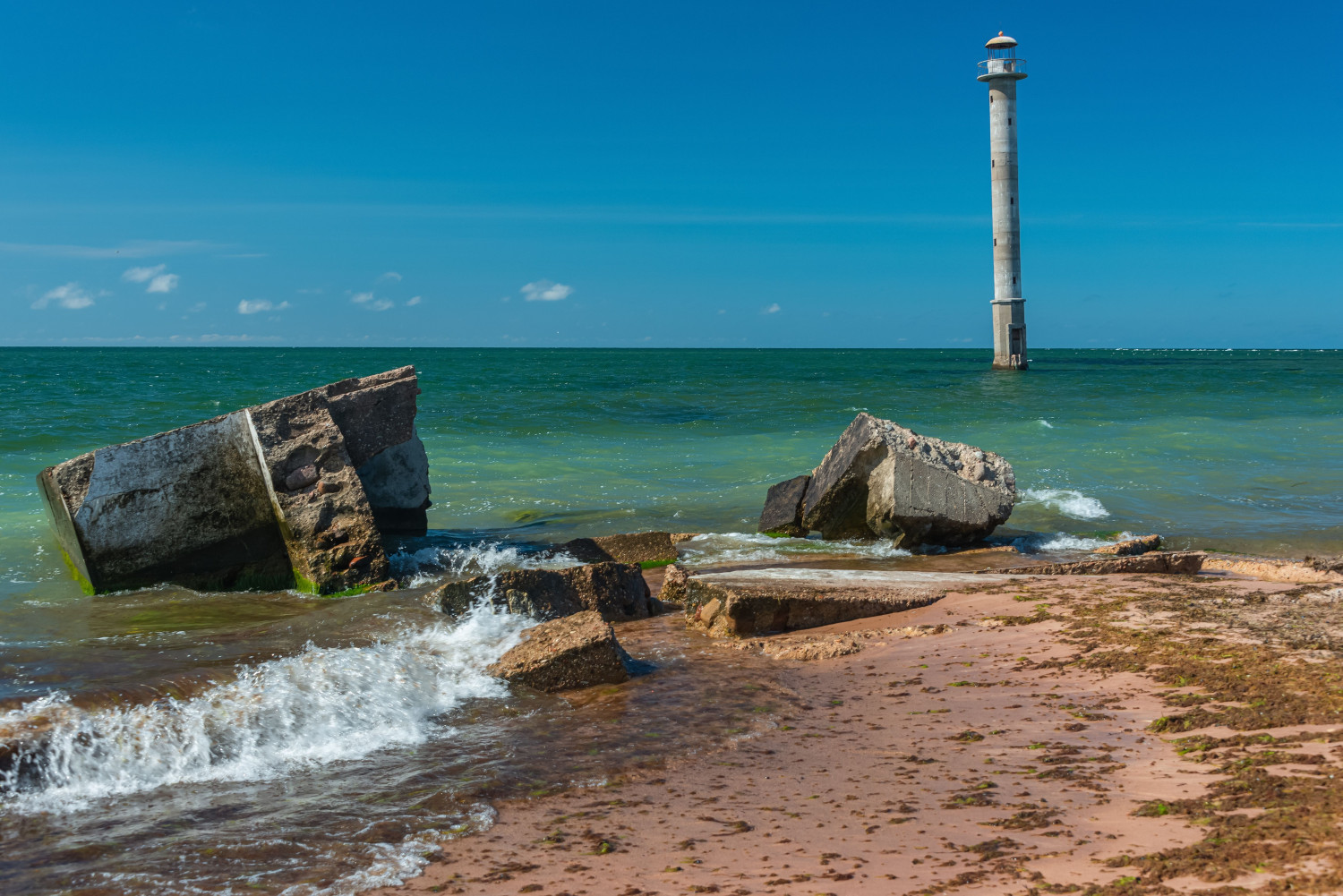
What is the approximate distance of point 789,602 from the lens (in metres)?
5.53

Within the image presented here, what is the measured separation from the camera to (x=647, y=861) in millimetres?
2707

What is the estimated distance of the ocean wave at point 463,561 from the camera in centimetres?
757

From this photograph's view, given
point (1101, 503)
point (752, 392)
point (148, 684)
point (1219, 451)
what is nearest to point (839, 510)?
point (1101, 503)

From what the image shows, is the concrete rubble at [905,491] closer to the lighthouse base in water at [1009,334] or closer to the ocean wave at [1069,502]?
the ocean wave at [1069,502]

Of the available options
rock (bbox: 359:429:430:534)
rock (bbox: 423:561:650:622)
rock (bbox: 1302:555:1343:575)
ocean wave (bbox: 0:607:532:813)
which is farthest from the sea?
rock (bbox: 1302:555:1343:575)

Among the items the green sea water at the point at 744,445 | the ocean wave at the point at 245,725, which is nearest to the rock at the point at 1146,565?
the green sea water at the point at 744,445

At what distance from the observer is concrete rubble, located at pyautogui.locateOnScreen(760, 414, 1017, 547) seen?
26.9 ft

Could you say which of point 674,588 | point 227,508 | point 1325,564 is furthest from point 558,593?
point 1325,564

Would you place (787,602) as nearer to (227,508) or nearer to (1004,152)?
(227,508)

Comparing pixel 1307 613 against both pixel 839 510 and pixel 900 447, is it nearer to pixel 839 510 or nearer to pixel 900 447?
pixel 900 447

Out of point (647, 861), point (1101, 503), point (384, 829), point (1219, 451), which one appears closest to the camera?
point (647, 861)

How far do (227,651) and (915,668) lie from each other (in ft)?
12.3

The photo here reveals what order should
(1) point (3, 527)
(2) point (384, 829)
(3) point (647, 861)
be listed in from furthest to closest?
(1) point (3, 527)
(2) point (384, 829)
(3) point (647, 861)

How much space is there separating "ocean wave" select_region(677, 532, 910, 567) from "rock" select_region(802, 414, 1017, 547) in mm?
196
